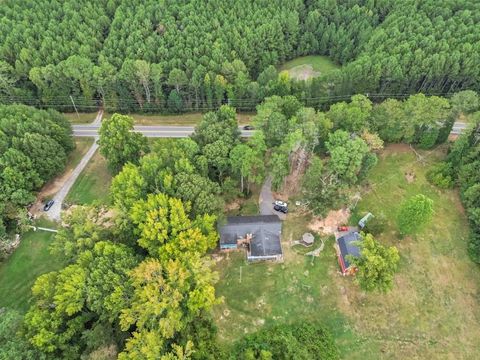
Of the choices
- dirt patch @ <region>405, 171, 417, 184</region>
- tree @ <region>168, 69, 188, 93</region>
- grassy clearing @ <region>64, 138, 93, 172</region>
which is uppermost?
tree @ <region>168, 69, 188, 93</region>

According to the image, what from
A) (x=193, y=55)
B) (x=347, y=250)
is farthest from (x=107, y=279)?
(x=193, y=55)

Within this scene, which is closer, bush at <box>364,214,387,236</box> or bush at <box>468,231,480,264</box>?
bush at <box>468,231,480,264</box>

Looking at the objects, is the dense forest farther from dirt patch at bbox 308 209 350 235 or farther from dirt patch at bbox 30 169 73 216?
dirt patch at bbox 308 209 350 235

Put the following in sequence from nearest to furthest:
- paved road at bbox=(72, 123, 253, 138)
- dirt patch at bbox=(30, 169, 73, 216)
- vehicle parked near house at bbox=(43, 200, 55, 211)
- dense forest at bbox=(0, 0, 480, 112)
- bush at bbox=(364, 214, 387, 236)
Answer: bush at bbox=(364, 214, 387, 236) < vehicle parked near house at bbox=(43, 200, 55, 211) < dirt patch at bbox=(30, 169, 73, 216) < paved road at bbox=(72, 123, 253, 138) < dense forest at bbox=(0, 0, 480, 112)

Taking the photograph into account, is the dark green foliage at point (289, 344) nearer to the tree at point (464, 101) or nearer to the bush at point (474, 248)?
the bush at point (474, 248)

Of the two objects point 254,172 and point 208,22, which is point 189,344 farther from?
point 208,22

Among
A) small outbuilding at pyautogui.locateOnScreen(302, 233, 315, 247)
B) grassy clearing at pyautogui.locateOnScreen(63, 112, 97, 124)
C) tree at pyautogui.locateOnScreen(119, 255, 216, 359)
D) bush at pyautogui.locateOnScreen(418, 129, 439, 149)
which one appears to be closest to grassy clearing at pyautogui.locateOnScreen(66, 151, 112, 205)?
grassy clearing at pyautogui.locateOnScreen(63, 112, 97, 124)

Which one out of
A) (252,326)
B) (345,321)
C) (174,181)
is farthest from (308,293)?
(174,181)

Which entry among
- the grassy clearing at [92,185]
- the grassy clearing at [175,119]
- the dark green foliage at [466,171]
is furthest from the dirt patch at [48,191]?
the dark green foliage at [466,171]
